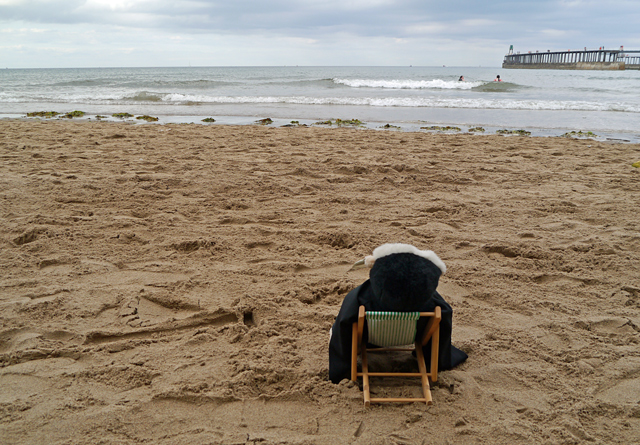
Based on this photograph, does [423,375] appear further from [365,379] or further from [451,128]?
[451,128]

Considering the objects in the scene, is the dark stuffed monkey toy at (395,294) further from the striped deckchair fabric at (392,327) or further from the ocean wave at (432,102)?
the ocean wave at (432,102)

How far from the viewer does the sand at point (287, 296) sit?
69.9 inches

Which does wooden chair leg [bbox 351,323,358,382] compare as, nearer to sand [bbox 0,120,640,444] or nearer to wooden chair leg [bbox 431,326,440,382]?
sand [bbox 0,120,640,444]

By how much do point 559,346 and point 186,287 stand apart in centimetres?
228

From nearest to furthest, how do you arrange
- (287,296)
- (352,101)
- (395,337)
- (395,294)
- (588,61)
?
(395,294) < (395,337) < (287,296) < (352,101) < (588,61)

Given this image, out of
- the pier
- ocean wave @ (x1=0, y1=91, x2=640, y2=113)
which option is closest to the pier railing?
the pier

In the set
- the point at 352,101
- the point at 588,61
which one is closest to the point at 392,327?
the point at 352,101

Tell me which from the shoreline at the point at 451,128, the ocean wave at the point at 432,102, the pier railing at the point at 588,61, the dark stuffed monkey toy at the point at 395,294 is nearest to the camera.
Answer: the dark stuffed monkey toy at the point at 395,294

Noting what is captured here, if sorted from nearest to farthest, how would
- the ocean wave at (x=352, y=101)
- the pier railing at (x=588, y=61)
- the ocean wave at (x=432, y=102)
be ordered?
the ocean wave at (x=432, y=102) < the ocean wave at (x=352, y=101) < the pier railing at (x=588, y=61)

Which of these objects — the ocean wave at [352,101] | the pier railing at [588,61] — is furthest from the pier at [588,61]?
the ocean wave at [352,101]

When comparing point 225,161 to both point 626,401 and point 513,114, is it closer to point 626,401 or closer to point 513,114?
point 626,401

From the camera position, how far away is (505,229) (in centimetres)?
376

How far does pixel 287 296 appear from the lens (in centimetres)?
271

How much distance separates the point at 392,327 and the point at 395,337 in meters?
0.07
